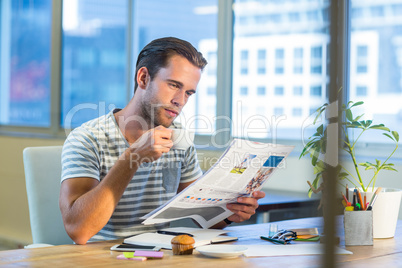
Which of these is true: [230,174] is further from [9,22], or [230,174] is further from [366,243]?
[9,22]

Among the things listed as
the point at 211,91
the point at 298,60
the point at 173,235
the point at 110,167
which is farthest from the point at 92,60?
the point at 173,235

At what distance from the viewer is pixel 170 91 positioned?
1.61m

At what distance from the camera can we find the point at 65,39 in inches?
149

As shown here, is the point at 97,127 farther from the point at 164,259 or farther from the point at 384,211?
the point at 384,211

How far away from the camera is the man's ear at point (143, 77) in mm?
1669

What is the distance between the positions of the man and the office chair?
0.16 m

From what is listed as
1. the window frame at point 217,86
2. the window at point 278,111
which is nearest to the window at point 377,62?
the window frame at point 217,86

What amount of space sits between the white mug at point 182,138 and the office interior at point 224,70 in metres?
0.39

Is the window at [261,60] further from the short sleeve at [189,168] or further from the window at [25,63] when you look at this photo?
the window at [25,63]

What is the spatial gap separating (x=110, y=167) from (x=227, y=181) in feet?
1.33

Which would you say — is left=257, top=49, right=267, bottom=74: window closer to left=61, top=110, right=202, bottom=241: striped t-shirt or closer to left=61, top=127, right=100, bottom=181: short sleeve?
left=61, top=110, right=202, bottom=241: striped t-shirt

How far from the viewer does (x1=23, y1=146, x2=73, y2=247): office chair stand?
5.12ft

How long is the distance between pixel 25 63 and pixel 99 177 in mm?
2937

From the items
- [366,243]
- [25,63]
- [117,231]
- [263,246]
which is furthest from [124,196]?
[25,63]
